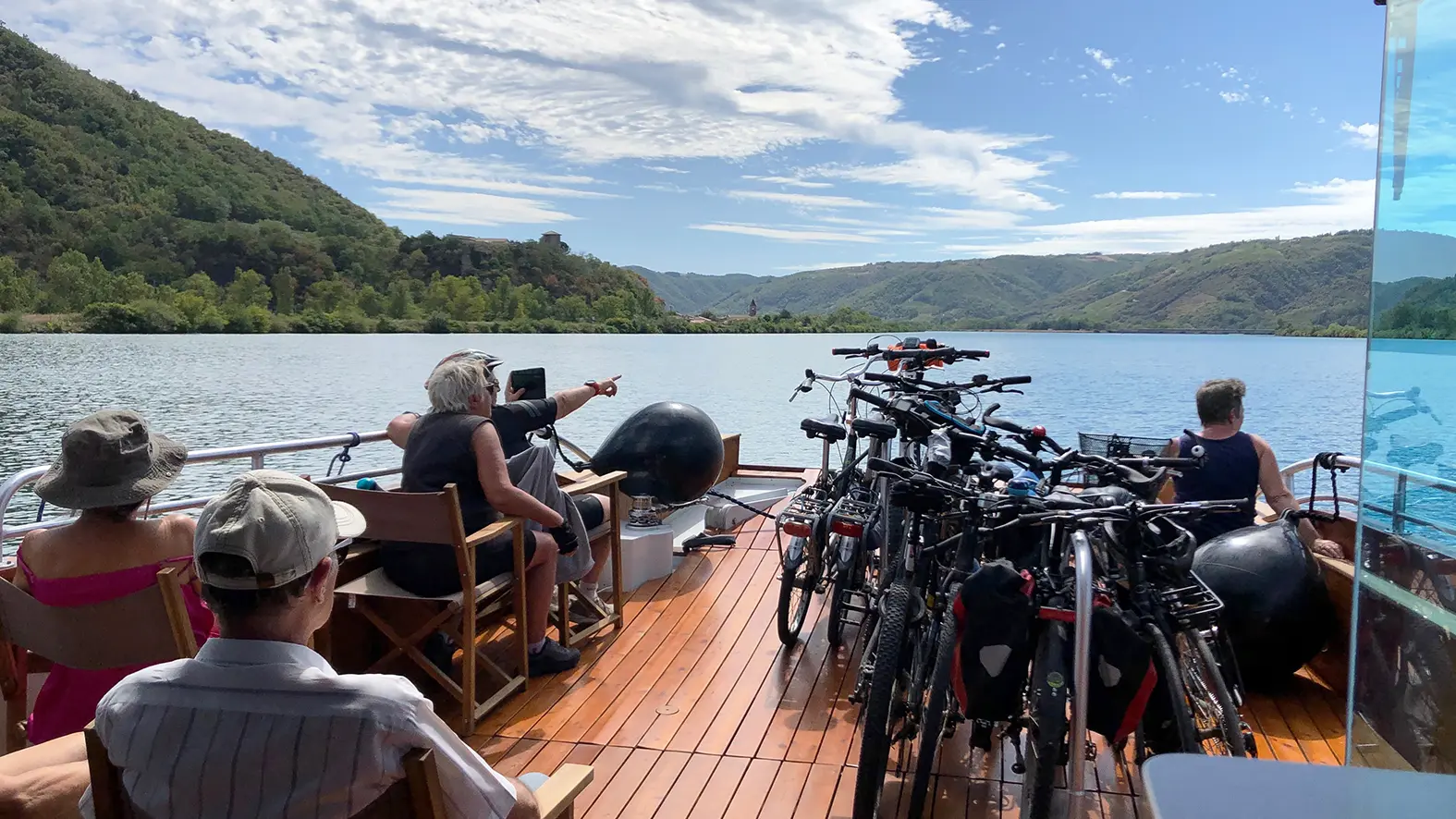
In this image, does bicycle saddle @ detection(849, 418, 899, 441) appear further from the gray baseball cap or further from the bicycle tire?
the gray baseball cap

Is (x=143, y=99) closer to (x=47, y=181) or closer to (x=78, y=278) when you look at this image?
(x=47, y=181)

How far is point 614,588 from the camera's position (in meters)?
3.90

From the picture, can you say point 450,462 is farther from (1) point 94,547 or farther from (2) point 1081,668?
(2) point 1081,668

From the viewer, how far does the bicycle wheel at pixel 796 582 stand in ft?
11.7

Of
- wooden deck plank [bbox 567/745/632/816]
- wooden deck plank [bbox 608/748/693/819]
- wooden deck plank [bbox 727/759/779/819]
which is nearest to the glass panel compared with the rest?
wooden deck plank [bbox 727/759/779/819]

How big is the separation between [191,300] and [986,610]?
36.3 metres

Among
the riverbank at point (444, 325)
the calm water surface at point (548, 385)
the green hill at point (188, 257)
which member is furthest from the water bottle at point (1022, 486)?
the green hill at point (188, 257)

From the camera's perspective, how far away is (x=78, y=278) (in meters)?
31.6

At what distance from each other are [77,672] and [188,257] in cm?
4020

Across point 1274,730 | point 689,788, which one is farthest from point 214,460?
point 1274,730

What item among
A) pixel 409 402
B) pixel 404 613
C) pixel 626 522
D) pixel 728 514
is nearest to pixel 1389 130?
pixel 404 613

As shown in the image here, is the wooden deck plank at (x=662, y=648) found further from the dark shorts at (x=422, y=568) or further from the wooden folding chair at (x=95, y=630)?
the wooden folding chair at (x=95, y=630)

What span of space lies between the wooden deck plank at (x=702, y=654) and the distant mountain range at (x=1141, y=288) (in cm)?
226

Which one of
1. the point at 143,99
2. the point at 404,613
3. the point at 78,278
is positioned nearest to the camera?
the point at 404,613
